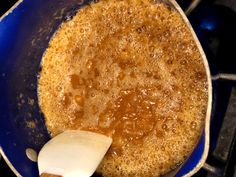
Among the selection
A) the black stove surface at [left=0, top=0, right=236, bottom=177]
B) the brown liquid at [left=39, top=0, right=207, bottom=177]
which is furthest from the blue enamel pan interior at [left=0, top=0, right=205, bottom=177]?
the black stove surface at [left=0, top=0, right=236, bottom=177]

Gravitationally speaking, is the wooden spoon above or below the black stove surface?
above

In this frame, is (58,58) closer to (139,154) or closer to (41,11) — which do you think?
(41,11)

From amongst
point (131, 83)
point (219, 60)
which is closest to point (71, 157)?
point (131, 83)

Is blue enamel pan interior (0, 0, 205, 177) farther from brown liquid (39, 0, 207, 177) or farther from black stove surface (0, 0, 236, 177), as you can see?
black stove surface (0, 0, 236, 177)

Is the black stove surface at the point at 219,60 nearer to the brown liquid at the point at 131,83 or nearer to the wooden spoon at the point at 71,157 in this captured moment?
the brown liquid at the point at 131,83

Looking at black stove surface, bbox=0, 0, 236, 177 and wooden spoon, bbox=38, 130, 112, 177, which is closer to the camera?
wooden spoon, bbox=38, 130, 112, 177

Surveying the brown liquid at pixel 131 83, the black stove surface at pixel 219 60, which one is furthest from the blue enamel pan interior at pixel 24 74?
the black stove surface at pixel 219 60

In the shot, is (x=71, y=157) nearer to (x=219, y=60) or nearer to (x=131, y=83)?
(x=131, y=83)
